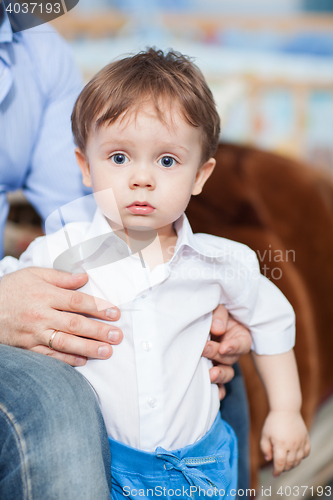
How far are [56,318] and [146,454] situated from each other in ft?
0.76

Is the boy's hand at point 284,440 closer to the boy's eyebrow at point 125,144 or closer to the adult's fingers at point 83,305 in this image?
the adult's fingers at point 83,305

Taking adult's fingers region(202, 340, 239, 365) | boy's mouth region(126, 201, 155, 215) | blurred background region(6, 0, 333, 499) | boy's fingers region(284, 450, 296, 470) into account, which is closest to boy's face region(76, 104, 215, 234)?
boy's mouth region(126, 201, 155, 215)

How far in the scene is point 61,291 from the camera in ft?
2.20

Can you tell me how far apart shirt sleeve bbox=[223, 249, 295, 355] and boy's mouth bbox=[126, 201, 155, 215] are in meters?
0.20

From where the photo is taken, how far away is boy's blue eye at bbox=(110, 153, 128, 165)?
63 cm

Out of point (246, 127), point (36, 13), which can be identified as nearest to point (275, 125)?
point (246, 127)

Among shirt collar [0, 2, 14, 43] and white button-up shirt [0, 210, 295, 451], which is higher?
shirt collar [0, 2, 14, 43]

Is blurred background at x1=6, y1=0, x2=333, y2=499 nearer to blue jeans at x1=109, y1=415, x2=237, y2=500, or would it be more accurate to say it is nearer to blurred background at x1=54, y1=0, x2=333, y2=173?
blurred background at x1=54, y1=0, x2=333, y2=173

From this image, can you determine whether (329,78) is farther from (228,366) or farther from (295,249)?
(228,366)

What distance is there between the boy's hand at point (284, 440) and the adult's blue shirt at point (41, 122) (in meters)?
0.56

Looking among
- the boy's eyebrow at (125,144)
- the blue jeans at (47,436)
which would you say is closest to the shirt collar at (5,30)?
the boy's eyebrow at (125,144)

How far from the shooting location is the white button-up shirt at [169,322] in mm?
639

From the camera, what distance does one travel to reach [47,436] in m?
0.53

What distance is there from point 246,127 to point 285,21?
1.85 ft
